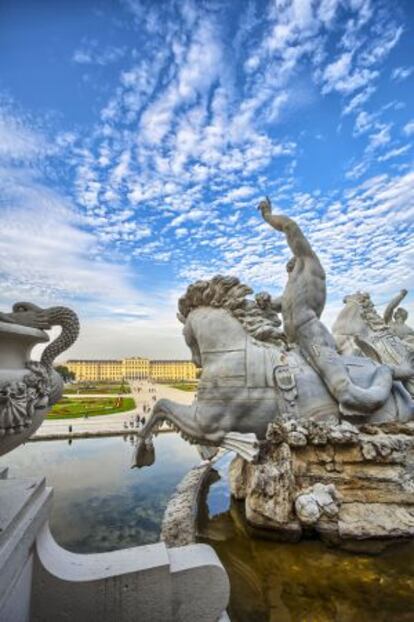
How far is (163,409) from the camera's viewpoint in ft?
13.8

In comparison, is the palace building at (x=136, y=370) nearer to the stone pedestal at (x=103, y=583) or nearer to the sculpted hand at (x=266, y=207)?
the sculpted hand at (x=266, y=207)

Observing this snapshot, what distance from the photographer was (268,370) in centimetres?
397

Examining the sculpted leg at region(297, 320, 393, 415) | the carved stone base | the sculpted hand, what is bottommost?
the carved stone base

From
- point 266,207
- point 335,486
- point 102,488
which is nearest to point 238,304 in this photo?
point 266,207

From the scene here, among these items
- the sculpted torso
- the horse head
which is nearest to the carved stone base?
the horse head

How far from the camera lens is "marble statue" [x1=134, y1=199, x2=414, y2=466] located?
3881 millimetres

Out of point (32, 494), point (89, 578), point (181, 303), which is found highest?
point (181, 303)

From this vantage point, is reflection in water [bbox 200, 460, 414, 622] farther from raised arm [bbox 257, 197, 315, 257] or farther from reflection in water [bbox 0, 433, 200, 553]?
raised arm [bbox 257, 197, 315, 257]

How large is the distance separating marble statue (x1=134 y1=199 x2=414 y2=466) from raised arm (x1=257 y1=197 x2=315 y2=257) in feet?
0.04

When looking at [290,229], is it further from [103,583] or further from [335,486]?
[103,583]

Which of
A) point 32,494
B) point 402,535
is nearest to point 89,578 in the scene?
point 32,494

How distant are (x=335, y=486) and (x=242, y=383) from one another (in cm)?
142

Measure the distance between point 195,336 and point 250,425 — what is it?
4.51ft

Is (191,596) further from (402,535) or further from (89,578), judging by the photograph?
(402,535)
